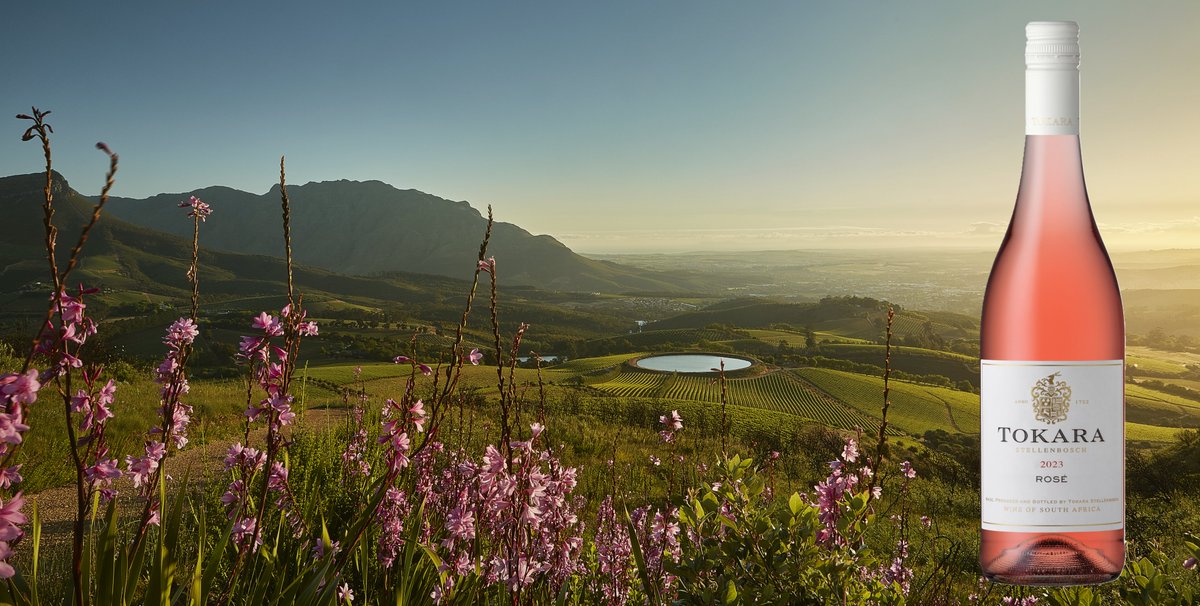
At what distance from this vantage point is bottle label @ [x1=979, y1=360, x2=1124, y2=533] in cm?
212

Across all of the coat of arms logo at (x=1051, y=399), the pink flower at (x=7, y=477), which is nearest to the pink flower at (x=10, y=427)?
the pink flower at (x=7, y=477)

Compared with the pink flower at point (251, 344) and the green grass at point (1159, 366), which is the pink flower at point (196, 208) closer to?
the pink flower at point (251, 344)

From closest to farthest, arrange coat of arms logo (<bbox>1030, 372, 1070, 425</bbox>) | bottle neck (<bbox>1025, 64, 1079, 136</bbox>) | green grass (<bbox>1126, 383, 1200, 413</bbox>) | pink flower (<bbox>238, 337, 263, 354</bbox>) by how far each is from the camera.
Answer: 1. pink flower (<bbox>238, 337, 263, 354</bbox>)
2. coat of arms logo (<bbox>1030, 372, 1070, 425</bbox>)
3. bottle neck (<bbox>1025, 64, 1079, 136</bbox>)
4. green grass (<bbox>1126, 383, 1200, 413</bbox>)

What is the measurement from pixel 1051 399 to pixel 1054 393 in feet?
0.07

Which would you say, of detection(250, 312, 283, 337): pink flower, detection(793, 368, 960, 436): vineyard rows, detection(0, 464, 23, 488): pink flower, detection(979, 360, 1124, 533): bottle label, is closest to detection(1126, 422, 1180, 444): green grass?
detection(793, 368, 960, 436): vineyard rows

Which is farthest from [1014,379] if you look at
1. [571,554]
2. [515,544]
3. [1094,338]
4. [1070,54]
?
[571,554]

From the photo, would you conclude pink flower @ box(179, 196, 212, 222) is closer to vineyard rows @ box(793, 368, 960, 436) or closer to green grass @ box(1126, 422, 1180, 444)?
vineyard rows @ box(793, 368, 960, 436)

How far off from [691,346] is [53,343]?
11410 cm

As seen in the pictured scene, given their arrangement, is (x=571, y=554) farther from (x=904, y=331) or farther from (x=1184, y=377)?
(x=904, y=331)

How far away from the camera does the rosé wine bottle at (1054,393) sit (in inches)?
84.0

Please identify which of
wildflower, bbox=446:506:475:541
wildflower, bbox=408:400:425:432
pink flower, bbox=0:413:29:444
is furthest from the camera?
wildflower, bbox=446:506:475:541

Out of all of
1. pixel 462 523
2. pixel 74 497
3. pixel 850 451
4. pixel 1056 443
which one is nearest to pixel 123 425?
pixel 74 497

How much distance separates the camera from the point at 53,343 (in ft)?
6.04

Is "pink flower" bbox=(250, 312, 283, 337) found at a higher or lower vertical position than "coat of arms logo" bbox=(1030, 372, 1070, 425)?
higher
